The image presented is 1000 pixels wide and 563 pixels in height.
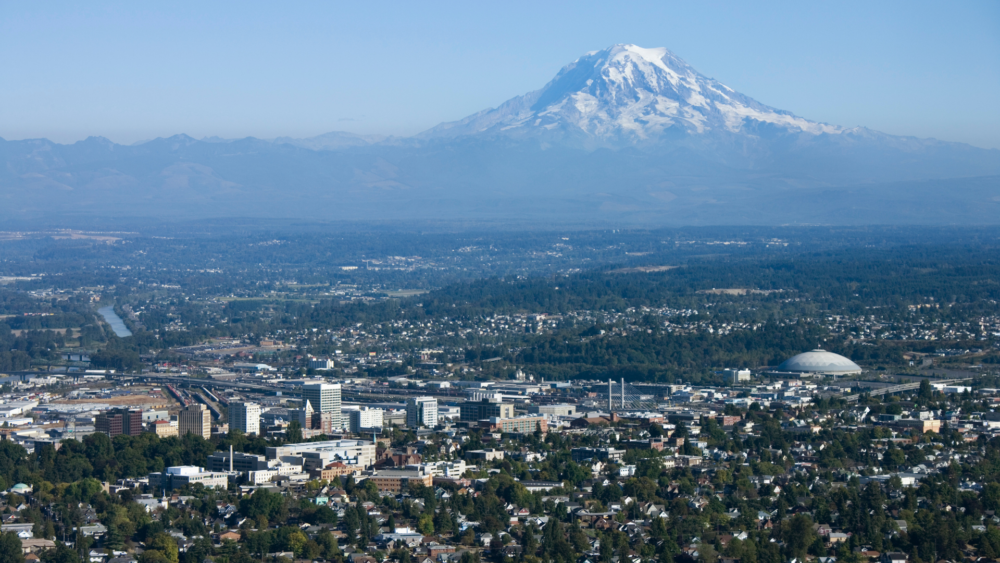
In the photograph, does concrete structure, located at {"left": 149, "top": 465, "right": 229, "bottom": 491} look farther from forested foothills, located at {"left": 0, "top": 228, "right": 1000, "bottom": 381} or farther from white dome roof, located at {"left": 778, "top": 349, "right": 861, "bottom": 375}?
white dome roof, located at {"left": 778, "top": 349, "right": 861, "bottom": 375}

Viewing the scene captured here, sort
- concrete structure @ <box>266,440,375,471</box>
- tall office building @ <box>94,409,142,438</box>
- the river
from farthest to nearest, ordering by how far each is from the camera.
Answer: the river, tall office building @ <box>94,409,142,438</box>, concrete structure @ <box>266,440,375,471</box>

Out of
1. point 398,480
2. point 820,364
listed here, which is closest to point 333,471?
point 398,480

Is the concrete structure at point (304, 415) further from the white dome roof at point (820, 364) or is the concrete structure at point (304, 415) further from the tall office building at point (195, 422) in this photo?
the white dome roof at point (820, 364)

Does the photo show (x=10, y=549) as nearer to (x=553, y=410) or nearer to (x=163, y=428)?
(x=163, y=428)

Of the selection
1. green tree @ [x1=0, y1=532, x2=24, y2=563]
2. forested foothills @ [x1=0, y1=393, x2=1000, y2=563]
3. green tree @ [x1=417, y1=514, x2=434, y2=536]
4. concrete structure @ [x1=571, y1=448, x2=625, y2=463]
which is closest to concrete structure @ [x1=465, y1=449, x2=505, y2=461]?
forested foothills @ [x1=0, y1=393, x2=1000, y2=563]

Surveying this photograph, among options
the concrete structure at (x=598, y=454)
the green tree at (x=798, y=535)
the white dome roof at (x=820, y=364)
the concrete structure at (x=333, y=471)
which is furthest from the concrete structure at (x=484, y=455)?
the white dome roof at (x=820, y=364)
